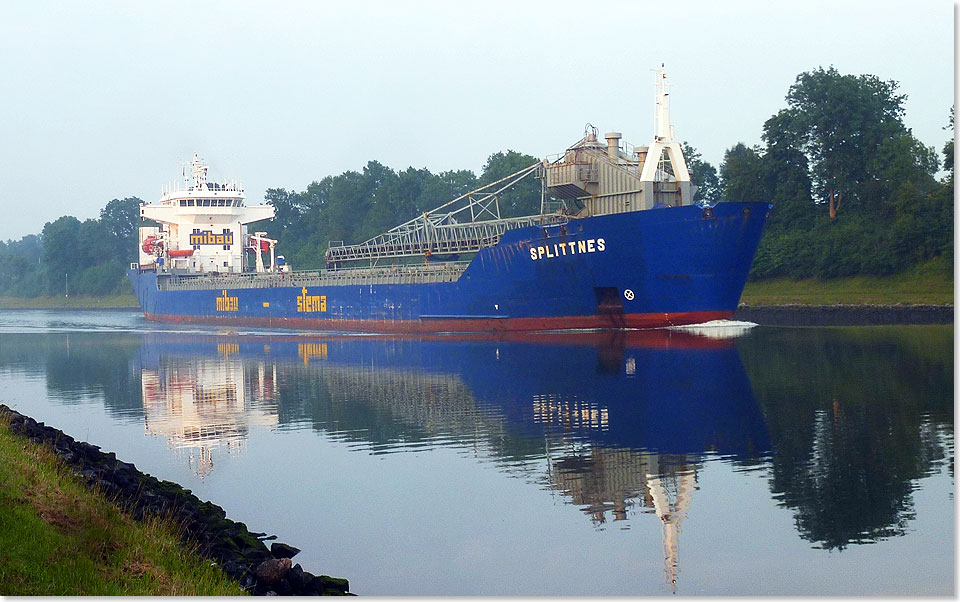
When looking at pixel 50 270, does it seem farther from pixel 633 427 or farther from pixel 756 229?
pixel 633 427

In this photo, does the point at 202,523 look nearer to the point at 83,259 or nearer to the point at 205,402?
the point at 205,402

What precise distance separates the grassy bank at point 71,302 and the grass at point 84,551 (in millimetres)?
88396

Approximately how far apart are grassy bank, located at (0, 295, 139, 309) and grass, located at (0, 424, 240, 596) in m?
88.4

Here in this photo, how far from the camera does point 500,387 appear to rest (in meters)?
20.7

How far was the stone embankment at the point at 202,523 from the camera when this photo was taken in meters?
7.96

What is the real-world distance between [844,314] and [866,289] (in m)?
4.57

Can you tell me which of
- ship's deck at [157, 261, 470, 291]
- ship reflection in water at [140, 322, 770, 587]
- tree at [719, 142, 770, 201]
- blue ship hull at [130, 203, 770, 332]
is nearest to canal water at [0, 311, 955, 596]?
ship reflection in water at [140, 322, 770, 587]

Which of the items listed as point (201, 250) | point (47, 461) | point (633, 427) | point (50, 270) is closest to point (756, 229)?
point (633, 427)

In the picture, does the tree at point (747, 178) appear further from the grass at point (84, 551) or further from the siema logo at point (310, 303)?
the grass at point (84, 551)

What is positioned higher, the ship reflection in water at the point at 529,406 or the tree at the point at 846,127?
the tree at the point at 846,127

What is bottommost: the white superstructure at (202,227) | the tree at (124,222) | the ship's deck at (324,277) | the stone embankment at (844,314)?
the stone embankment at (844,314)

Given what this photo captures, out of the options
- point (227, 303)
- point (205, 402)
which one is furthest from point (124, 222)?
point (205, 402)

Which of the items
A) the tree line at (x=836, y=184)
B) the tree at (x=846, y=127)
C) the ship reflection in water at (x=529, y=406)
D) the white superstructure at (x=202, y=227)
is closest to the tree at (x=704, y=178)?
the tree line at (x=836, y=184)

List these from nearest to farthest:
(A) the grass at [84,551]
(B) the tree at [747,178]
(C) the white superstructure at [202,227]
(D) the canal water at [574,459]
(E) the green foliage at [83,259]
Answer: (A) the grass at [84,551] < (D) the canal water at [574,459] < (C) the white superstructure at [202,227] < (B) the tree at [747,178] < (E) the green foliage at [83,259]
